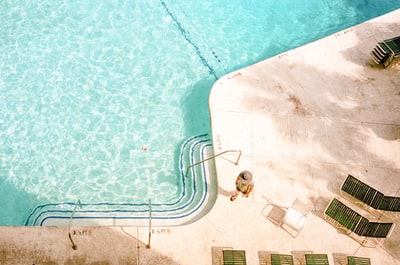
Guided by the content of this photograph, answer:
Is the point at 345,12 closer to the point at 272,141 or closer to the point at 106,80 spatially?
the point at 272,141

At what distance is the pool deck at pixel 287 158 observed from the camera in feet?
33.7

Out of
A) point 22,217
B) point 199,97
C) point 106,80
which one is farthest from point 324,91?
point 22,217

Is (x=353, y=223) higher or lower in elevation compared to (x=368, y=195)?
lower

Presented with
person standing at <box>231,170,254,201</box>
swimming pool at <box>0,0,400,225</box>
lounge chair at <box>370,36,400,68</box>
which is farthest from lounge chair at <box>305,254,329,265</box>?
lounge chair at <box>370,36,400,68</box>

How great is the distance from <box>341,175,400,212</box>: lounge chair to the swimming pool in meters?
4.61

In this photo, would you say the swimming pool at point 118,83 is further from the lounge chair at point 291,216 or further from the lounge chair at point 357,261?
the lounge chair at point 357,261

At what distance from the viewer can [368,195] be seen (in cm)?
1147

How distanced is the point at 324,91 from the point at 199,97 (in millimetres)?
4665

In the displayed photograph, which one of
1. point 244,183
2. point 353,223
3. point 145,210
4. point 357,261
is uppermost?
point 244,183

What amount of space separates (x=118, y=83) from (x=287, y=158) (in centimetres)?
668

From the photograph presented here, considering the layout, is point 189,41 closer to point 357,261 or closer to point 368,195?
point 368,195

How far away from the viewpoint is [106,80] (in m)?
14.1

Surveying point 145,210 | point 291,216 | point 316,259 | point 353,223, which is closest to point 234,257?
point 291,216

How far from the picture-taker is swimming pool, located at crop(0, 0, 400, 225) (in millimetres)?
11922
